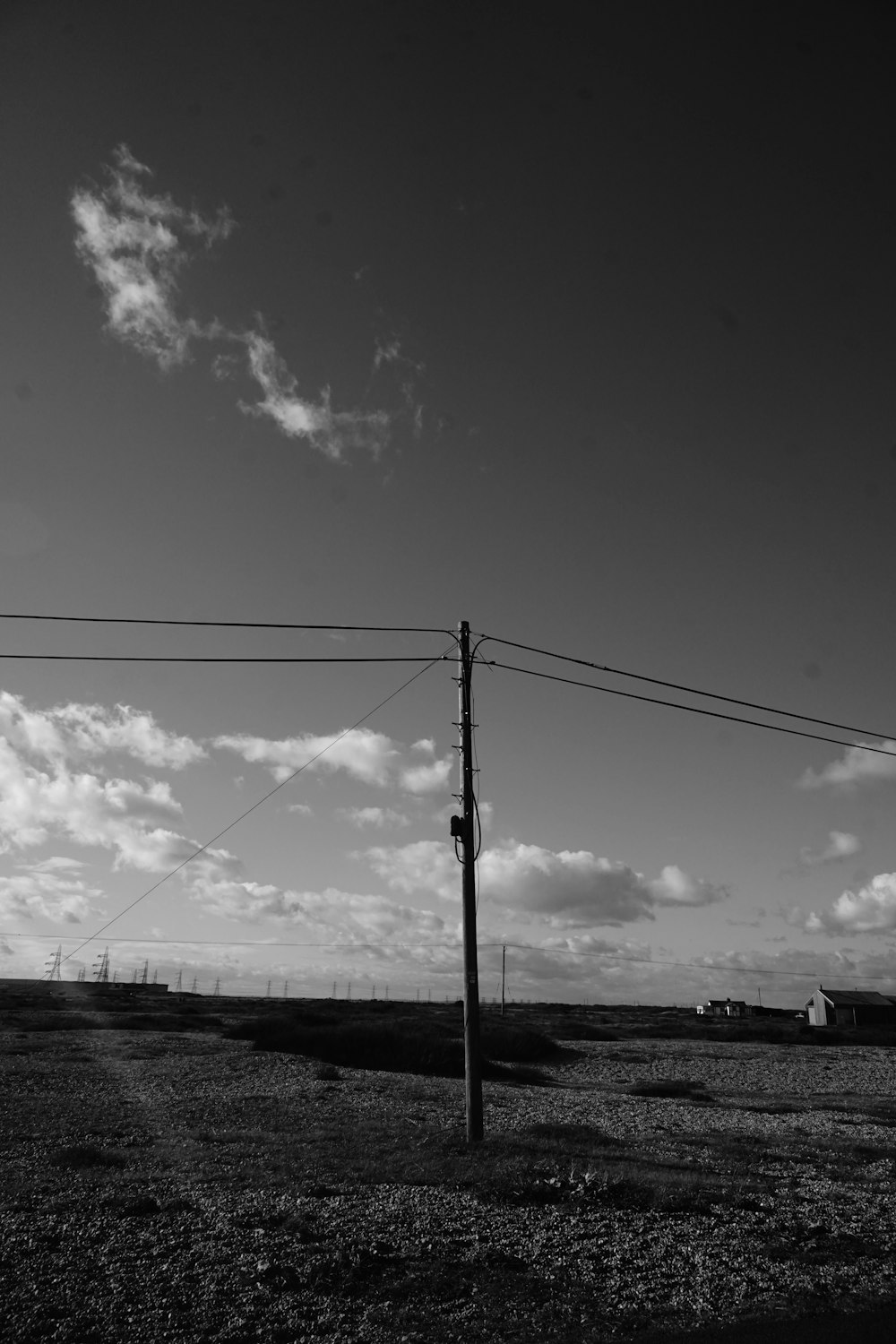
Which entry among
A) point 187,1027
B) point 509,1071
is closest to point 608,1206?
point 509,1071

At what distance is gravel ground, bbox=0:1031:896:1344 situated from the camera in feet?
27.3

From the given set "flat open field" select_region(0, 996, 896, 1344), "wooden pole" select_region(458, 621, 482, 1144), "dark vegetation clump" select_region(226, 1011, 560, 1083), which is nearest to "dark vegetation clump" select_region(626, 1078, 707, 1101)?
"dark vegetation clump" select_region(226, 1011, 560, 1083)

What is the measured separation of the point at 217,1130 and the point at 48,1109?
603cm

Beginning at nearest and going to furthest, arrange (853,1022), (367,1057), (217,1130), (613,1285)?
1. (613,1285)
2. (217,1130)
3. (367,1057)
4. (853,1022)

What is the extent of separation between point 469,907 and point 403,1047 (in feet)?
91.9

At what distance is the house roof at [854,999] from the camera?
106956 mm

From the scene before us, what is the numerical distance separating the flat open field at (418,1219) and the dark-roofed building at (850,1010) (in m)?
91.3

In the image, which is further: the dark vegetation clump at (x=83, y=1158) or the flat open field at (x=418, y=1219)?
the dark vegetation clump at (x=83, y=1158)

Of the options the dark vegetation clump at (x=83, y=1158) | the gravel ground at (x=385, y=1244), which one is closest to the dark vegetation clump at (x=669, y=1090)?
the gravel ground at (x=385, y=1244)

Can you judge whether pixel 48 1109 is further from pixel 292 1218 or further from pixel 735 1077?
pixel 735 1077

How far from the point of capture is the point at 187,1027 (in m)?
63.7

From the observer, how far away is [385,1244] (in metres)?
10.5

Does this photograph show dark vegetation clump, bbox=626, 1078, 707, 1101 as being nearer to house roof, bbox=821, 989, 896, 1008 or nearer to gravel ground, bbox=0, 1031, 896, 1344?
gravel ground, bbox=0, 1031, 896, 1344

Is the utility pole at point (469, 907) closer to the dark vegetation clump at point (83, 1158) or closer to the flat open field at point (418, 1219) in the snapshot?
the flat open field at point (418, 1219)
